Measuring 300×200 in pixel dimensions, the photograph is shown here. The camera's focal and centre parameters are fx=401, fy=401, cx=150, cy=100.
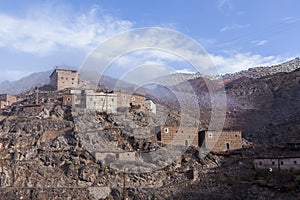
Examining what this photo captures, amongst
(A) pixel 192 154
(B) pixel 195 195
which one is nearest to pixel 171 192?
(B) pixel 195 195

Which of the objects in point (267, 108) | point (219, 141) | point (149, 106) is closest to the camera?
point (219, 141)

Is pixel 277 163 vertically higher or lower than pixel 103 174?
higher

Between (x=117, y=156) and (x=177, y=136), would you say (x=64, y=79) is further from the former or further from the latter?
(x=177, y=136)

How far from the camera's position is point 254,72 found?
342 ft

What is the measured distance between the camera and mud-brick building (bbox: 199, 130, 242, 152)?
3978cm

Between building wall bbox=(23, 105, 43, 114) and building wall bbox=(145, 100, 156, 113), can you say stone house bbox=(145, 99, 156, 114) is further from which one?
building wall bbox=(23, 105, 43, 114)

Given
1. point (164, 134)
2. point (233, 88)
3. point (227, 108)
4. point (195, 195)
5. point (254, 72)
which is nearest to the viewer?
point (195, 195)

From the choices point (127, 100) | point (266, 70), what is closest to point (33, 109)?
point (127, 100)

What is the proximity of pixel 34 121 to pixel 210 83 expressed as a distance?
54979mm

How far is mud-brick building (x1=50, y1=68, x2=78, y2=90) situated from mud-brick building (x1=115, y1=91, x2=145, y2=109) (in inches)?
439

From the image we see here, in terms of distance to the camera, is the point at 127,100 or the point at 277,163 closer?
the point at 277,163

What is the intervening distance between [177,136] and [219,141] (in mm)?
4340

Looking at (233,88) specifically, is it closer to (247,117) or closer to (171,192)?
(247,117)

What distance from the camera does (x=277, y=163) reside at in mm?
34719
